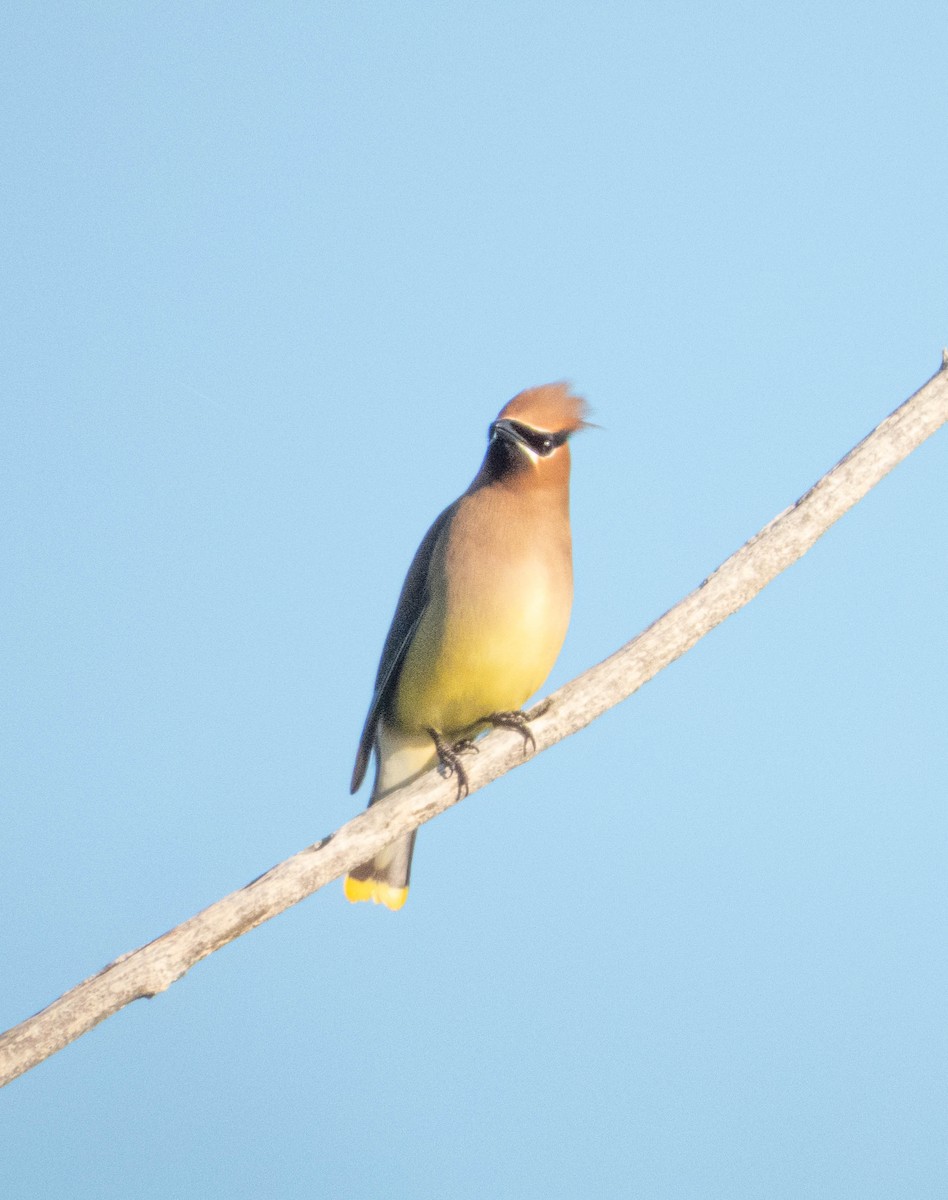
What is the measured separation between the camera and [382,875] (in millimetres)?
5023

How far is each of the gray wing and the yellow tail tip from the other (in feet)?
1.22

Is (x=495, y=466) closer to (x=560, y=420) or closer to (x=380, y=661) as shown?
(x=560, y=420)

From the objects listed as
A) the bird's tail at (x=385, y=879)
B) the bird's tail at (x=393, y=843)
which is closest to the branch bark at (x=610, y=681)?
the bird's tail at (x=393, y=843)

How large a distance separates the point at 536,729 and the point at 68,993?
1371mm

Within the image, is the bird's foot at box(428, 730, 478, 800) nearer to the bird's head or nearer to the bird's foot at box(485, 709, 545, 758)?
the bird's foot at box(485, 709, 545, 758)

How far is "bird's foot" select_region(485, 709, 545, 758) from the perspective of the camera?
416 centimetres

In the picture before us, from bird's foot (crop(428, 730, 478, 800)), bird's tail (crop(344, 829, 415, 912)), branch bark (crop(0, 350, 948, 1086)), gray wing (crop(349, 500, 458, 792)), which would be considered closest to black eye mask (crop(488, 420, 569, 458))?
gray wing (crop(349, 500, 458, 792))

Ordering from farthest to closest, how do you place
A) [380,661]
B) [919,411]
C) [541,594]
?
1. [380,661]
2. [541,594]
3. [919,411]

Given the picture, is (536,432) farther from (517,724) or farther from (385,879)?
(385,879)

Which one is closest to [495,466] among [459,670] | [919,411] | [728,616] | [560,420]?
[560,420]

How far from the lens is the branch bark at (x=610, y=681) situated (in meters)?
3.72

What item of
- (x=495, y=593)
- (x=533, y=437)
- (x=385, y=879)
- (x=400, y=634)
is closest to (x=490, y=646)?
(x=495, y=593)

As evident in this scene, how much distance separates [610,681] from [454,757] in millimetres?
534

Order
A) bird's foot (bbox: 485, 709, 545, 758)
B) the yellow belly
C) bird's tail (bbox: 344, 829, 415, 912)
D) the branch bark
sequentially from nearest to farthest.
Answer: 1. the branch bark
2. bird's foot (bbox: 485, 709, 545, 758)
3. the yellow belly
4. bird's tail (bbox: 344, 829, 415, 912)
